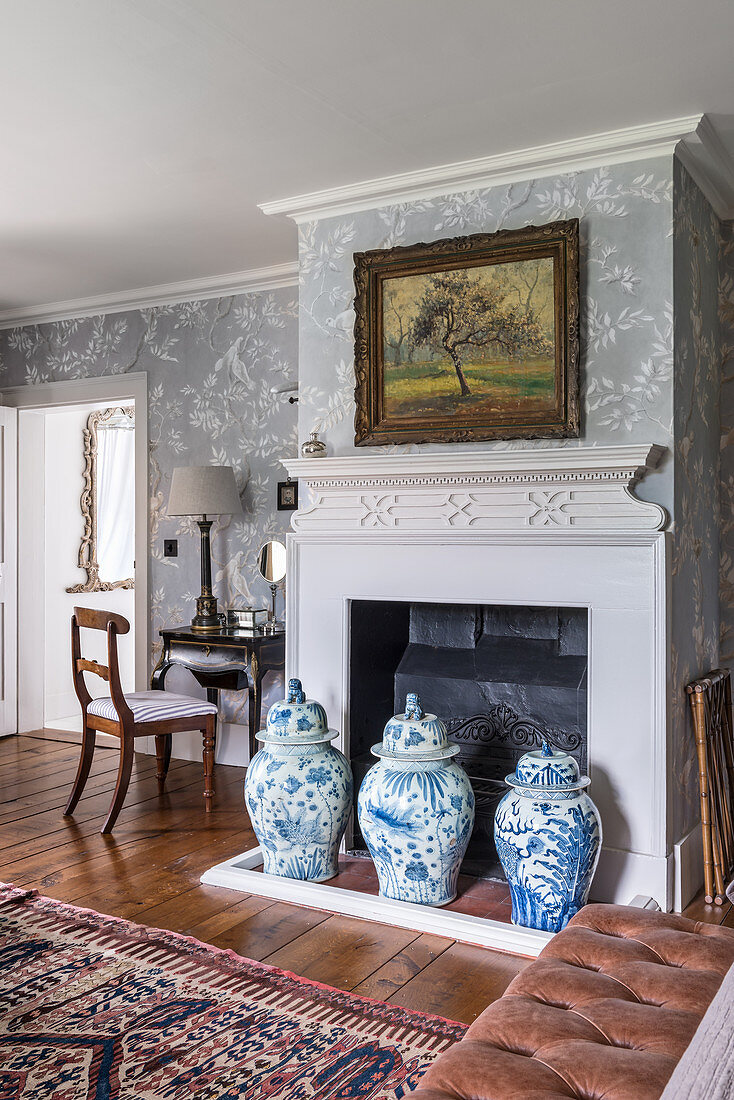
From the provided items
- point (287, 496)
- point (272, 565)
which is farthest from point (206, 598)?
point (287, 496)

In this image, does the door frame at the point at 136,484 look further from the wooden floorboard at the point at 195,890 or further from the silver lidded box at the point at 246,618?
the wooden floorboard at the point at 195,890

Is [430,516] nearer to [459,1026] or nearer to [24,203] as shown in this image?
[459,1026]

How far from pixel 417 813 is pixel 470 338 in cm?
163

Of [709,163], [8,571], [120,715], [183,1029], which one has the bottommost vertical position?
[183,1029]

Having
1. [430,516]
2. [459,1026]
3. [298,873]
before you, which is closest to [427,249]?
[430,516]

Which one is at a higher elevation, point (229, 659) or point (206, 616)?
point (206, 616)

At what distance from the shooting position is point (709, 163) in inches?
120

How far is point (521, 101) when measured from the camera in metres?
2.71

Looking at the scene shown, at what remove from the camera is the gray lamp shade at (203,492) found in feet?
14.3

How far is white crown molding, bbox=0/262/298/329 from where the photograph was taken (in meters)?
4.55

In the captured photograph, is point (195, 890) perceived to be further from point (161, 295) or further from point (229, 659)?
point (161, 295)

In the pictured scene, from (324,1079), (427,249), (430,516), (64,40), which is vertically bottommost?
(324,1079)

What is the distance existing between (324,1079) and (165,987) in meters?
0.57

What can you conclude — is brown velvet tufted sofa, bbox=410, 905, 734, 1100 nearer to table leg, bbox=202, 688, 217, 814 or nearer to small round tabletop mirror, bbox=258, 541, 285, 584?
table leg, bbox=202, 688, 217, 814
